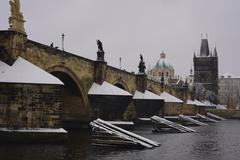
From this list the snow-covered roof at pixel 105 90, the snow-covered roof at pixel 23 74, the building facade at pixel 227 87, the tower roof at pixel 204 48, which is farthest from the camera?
the building facade at pixel 227 87

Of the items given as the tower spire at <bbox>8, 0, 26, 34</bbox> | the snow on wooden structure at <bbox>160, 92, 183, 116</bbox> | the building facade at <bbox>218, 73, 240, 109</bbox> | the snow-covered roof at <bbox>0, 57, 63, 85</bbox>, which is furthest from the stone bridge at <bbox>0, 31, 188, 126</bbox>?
the building facade at <bbox>218, 73, 240, 109</bbox>

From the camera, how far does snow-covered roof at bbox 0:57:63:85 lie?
2181 centimetres

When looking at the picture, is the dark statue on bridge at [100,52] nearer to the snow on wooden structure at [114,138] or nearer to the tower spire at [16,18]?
the tower spire at [16,18]

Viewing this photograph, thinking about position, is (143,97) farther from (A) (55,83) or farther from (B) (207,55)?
(B) (207,55)

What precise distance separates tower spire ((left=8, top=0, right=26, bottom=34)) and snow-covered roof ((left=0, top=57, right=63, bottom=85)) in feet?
6.75

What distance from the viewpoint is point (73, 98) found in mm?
34312

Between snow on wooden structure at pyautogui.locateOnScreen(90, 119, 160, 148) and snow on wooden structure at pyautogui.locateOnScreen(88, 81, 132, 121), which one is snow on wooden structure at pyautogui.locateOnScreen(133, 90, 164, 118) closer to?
snow on wooden structure at pyautogui.locateOnScreen(88, 81, 132, 121)

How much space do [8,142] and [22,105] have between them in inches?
82.9

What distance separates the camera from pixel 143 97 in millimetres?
46375

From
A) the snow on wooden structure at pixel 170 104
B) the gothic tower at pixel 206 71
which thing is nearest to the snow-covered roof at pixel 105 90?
the snow on wooden structure at pixel 170 104

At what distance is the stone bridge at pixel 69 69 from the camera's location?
78.1 feet

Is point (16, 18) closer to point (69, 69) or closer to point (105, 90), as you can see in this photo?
point (69, 69)

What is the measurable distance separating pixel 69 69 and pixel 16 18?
8643 mm

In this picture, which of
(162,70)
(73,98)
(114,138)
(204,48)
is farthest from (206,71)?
(114,138)
